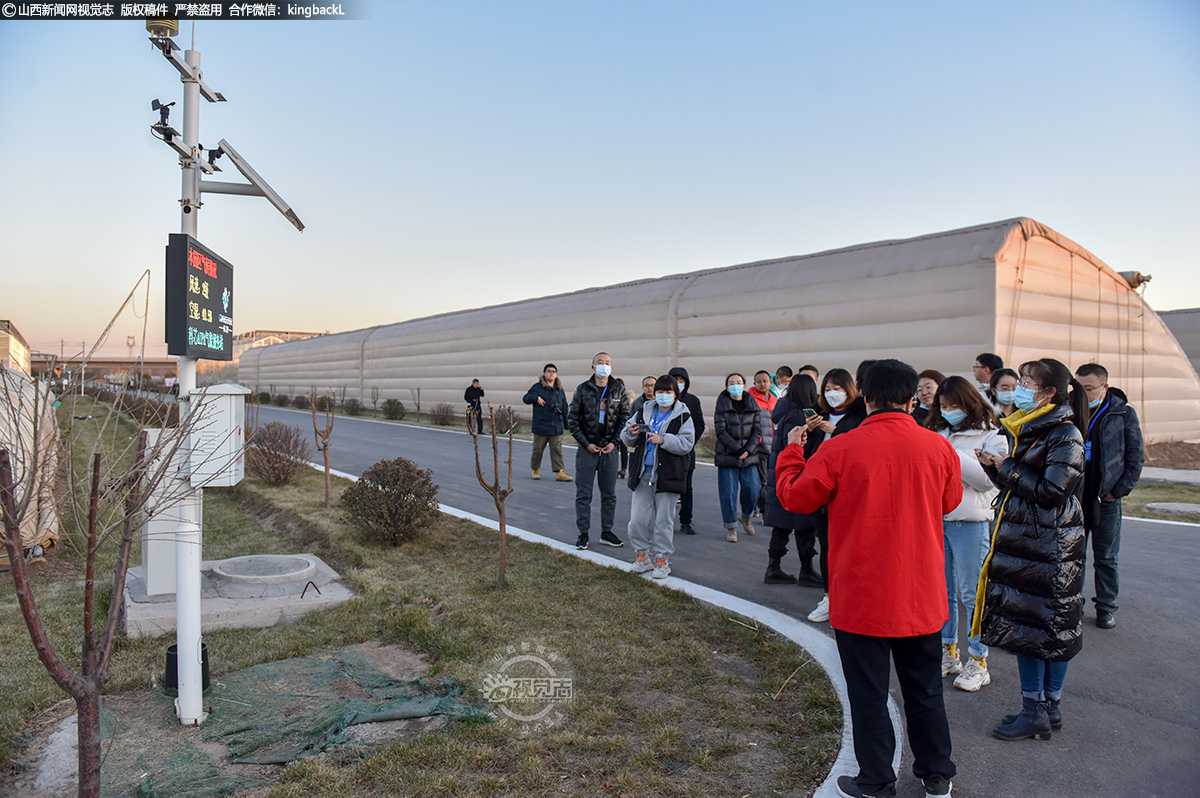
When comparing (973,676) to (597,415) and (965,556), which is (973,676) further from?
(597,415)

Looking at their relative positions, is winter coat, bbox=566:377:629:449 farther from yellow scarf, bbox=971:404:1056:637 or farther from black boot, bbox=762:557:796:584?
yellow scarf, bbox=971:404:1056:637

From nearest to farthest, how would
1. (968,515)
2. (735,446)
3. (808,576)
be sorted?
(968,515) < (808,576) < (735,446)

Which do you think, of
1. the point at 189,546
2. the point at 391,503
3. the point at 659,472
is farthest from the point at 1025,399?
the point at 391,503

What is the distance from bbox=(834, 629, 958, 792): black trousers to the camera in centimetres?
308

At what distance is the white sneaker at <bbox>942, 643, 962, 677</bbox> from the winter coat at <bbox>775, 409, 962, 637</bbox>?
1.62 metres

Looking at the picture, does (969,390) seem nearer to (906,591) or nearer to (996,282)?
(906,591)

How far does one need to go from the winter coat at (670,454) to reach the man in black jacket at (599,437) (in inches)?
45.2

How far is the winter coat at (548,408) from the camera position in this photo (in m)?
11.7

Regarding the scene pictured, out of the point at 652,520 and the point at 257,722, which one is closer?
the point at 257,722

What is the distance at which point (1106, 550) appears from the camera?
5418 millimetres

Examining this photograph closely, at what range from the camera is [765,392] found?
28.5 ft

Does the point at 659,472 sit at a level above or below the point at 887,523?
below

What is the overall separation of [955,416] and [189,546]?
456cm

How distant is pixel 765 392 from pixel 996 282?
6.95 m
